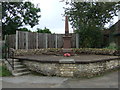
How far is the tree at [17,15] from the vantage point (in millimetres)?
18125

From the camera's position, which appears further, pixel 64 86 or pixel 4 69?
pixel 4 69

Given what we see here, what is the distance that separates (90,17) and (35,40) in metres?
6.10

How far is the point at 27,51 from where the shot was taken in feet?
39.7

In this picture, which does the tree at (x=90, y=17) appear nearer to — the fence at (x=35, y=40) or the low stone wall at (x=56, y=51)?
the fence at (x=35, y=40)

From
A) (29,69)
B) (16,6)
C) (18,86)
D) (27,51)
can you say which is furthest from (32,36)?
(16,6)

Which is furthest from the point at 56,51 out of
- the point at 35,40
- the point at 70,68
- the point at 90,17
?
the point at 70,68

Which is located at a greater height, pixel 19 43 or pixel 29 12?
pixel 29 12

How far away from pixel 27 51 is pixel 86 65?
5.57 meters

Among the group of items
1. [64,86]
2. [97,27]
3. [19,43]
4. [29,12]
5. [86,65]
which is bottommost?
[64,86]

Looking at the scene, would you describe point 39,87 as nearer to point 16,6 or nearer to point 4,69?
point 4,69

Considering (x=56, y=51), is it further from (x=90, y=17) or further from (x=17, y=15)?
(x=17, y=15)

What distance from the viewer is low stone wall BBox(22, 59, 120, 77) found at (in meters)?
7.92

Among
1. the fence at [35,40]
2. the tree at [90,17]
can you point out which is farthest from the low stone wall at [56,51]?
the tree at [90,17]

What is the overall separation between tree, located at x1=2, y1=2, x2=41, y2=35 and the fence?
6.06 m
